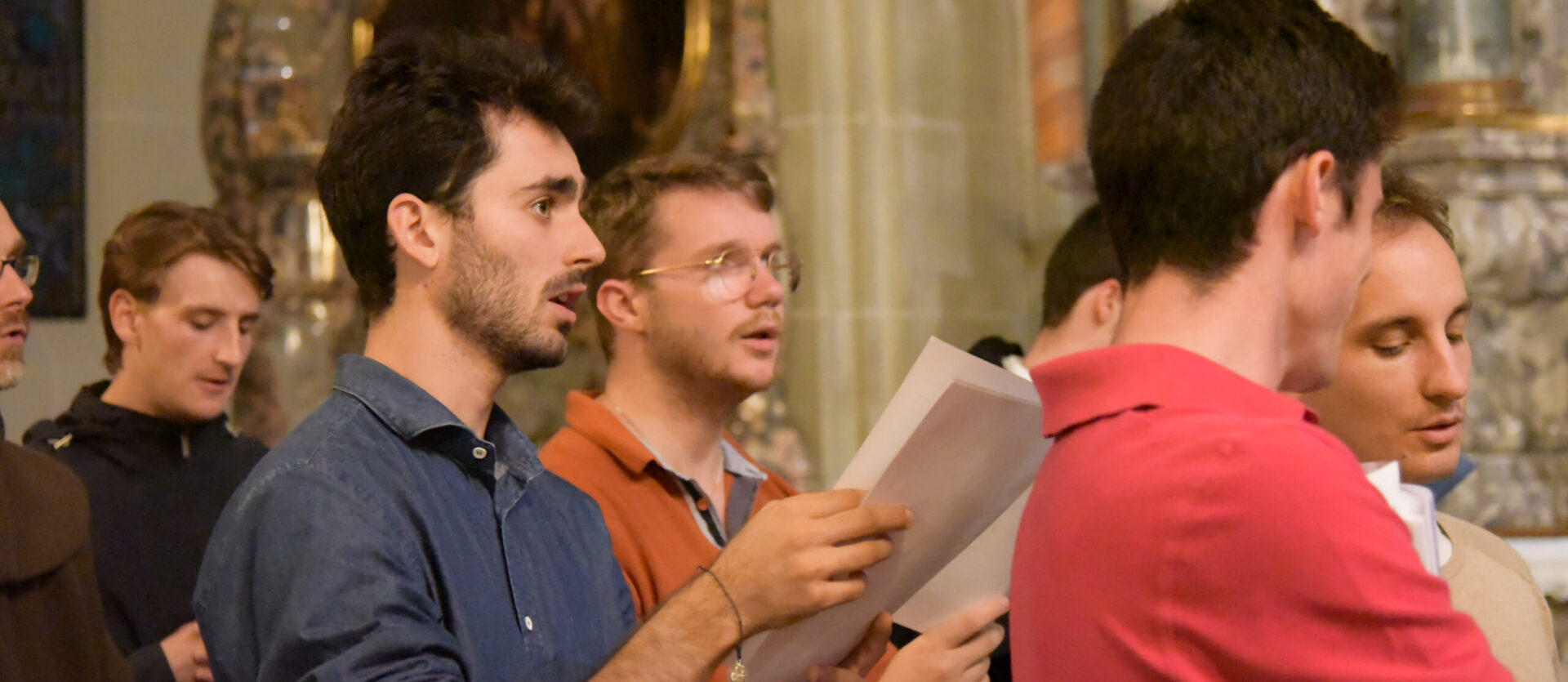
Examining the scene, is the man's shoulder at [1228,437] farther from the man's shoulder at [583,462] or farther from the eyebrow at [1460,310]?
the man's shoulder at [583,462]

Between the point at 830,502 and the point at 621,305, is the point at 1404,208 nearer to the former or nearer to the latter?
the point at 830,502

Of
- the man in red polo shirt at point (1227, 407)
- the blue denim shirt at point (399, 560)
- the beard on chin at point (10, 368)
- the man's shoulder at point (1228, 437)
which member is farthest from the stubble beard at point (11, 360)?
the man's shoulder at point (1228, 437)

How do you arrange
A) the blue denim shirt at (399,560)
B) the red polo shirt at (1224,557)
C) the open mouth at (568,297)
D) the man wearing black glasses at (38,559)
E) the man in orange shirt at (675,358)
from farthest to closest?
1. the man in orange shirt at (675,358)
2. the man wearing black glasses at (38,559)
3. the open mouth at (568,297)
4. the blue denim shirt at (399,560)
5. the red polo shirt at (1224,557)

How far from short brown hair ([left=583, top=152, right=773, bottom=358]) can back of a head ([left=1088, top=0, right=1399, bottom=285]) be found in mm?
1570

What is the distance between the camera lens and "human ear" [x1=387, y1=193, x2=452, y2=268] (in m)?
1.97

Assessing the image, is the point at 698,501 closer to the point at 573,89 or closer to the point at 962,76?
the point at 573,89

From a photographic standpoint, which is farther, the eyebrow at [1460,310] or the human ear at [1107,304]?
the human ear at [1107,304]

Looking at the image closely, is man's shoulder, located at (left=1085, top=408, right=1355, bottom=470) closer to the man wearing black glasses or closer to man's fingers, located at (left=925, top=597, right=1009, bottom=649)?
man's fingers, located at (left=925, top=597, right=1009, bottom=649)

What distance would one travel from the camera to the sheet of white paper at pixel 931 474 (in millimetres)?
1691

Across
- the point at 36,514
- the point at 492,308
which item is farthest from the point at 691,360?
the point at 36,514

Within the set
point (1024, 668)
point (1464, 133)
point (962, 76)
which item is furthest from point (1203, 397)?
point (962, 76)

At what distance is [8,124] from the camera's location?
6.20 meters

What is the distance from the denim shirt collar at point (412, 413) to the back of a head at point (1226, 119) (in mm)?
845

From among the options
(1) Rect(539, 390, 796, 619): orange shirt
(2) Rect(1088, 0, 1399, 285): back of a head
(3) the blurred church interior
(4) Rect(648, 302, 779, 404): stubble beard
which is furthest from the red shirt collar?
(3) the blurred church interior
